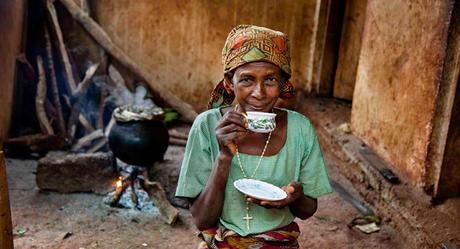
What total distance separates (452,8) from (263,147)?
213 cm

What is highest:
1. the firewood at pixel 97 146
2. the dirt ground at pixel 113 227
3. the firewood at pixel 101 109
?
the firewood at pixel 101 109

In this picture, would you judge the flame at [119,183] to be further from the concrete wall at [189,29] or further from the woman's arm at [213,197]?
the concrete wall at [189,29]

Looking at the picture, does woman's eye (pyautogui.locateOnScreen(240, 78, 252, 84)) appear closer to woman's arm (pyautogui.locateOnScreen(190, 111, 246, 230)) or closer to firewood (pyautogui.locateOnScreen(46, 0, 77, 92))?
woman's arm (pyautogui.locateOnScreen(190, 111, 246, 230))

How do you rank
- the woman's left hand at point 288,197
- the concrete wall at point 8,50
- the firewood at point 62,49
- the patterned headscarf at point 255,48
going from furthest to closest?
the firewood at point 62,49 → the concrete wall at point 8,50 → the patterned headscarf at point 255,48 → the woman's left hand at point 288,197

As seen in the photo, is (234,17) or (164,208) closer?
(164,208)

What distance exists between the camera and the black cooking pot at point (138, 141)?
4371 millimetres

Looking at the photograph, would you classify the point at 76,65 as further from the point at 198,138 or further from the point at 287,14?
the point at 198,138

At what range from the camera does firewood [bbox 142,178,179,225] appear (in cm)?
405

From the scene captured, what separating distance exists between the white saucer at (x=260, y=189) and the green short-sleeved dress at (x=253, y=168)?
12cm

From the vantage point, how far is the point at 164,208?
4145 millimetres

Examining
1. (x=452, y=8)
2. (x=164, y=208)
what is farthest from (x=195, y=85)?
(x=452, y=8)

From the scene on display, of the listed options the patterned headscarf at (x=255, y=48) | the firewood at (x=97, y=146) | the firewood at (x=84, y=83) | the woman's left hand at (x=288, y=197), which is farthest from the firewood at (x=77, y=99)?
the woman's left hand at (x=288, y=197)

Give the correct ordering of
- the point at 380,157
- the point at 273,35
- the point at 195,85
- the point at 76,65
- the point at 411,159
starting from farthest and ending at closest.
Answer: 1. the point at 195,85
2. the point at 76,65
3. the point at 380,157
4. the point at 411,159
5. the point at 273,35

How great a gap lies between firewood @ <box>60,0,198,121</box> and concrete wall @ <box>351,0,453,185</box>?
90.8 inches
